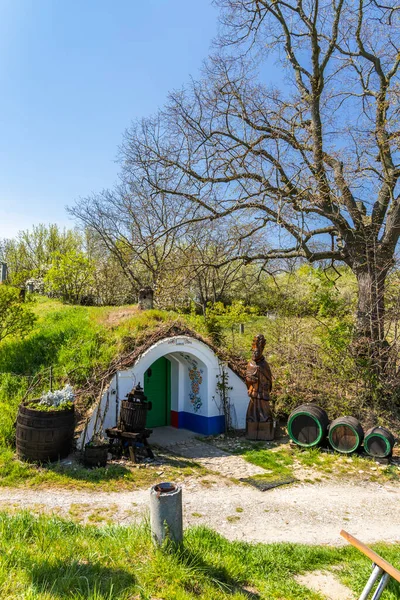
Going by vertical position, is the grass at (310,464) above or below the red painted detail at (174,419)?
below

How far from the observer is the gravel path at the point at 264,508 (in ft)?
19.5

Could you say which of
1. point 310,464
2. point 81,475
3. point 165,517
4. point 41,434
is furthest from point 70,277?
point 165,517

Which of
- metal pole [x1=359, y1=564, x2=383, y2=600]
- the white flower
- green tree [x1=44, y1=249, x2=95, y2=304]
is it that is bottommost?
metal pole [x1=359, y1=564, x2=383, y2=600]

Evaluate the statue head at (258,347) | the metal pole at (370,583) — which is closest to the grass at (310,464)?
the statue head at (258,347)

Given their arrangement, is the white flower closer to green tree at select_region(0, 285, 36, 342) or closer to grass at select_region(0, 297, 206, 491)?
grass at select_region(0, 297, 206, 491)

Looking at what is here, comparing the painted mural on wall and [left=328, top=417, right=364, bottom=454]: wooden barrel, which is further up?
the painted mural on wall

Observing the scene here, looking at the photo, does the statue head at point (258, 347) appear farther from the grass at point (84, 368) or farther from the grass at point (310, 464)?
the grass at point (310, 464)

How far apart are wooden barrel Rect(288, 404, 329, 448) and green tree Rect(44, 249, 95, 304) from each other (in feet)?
44.7

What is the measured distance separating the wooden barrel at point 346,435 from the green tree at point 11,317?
328 inches

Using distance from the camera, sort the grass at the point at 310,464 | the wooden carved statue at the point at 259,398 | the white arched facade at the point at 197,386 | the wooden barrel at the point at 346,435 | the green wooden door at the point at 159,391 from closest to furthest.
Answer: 1. the grass at the point at 310,464
2. the wooden barrel at the point at 346,435
3. the white arched facade at the point at 197,386
4. the wooden carved statue at the point at 259,398
5. the green wooden door at the point at 159,391

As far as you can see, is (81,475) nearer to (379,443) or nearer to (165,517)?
(165,517)

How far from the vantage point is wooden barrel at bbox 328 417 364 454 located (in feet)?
31.3

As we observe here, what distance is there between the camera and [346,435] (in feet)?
31.7

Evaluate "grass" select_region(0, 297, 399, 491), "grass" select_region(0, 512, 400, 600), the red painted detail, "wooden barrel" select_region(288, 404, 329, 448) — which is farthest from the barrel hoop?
"grass" select_region(0, 512, 400, 600)
